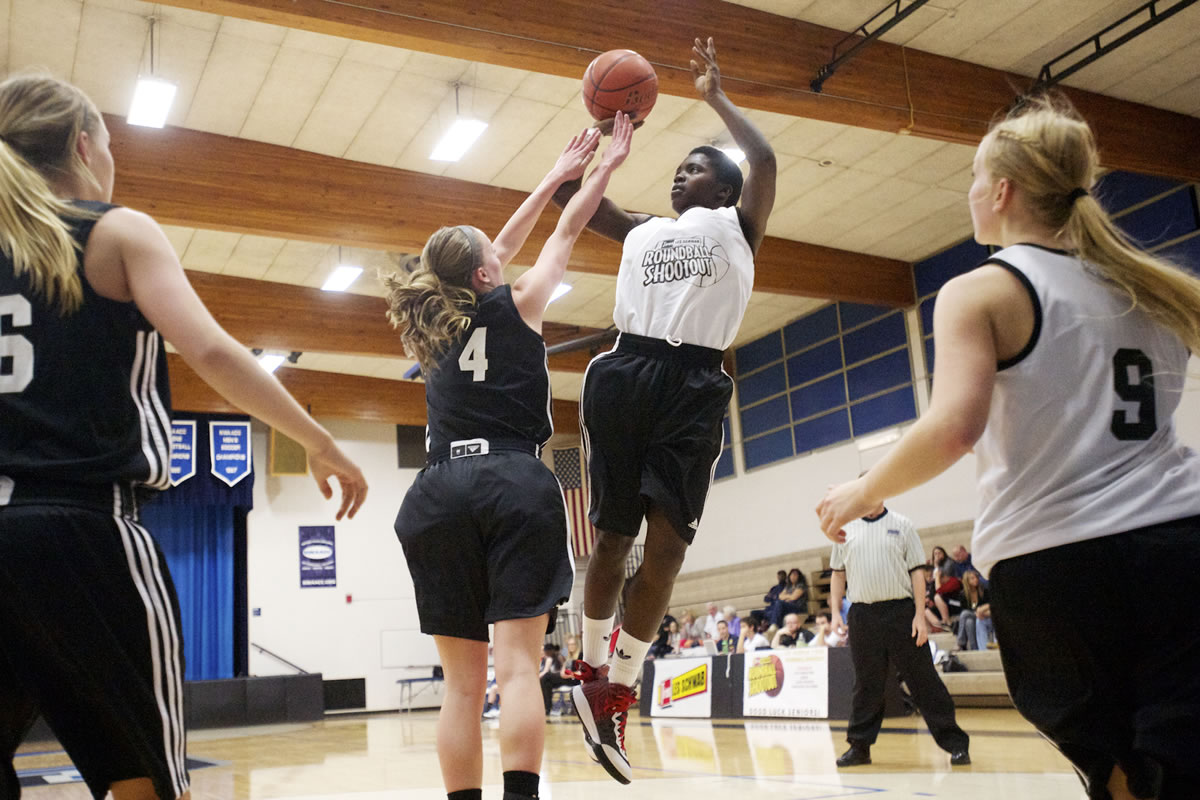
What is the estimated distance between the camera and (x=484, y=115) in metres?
12.3

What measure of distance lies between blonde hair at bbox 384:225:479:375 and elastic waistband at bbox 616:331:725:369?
685 mm

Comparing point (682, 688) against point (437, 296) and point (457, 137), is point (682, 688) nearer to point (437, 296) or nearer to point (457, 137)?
point (457, 137)

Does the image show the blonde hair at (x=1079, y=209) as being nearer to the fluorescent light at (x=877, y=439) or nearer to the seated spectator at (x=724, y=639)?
Answer: the seated spectator at (x=724, y=639)

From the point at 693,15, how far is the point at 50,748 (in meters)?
12.9

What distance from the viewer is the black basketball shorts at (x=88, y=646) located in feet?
6.04

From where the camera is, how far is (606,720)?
12.0 ft

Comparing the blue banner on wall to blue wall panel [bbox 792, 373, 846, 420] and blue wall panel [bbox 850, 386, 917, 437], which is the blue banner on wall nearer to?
blue wall panel [bbox 792, 373, 846, 420]

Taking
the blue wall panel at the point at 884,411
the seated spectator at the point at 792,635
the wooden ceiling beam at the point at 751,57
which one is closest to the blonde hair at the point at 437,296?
the wooden ceiling beam at the point at 751,57

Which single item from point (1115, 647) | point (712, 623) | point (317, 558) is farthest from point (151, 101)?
point (317, 558)

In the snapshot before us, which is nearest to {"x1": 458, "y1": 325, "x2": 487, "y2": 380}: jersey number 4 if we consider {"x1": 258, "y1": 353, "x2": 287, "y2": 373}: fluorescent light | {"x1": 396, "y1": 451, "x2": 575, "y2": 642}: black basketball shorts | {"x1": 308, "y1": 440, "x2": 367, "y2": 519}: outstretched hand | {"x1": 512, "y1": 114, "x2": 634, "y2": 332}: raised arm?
{"x1": 512, "y1": 114, "x2": 634, "y2": 332}: raised arm

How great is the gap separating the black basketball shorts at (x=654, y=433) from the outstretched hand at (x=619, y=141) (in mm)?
627

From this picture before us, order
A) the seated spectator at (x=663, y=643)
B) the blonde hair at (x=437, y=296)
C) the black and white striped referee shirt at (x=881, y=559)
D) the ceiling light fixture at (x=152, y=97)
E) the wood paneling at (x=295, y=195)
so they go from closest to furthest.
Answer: the blonde hair at (x=437, y=296)
the black and white striped referee shirt at (x=881, y=559)
the ceiling light fixture at (x=152, y=97)
the wood paneling at (x=295, y=195)
the seated spectator at (x=663, y=643)

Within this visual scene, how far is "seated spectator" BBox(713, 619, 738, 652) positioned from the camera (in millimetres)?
16484

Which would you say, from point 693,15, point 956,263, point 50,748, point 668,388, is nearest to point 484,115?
point 693,15
